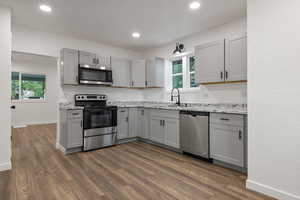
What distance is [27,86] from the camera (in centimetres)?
655

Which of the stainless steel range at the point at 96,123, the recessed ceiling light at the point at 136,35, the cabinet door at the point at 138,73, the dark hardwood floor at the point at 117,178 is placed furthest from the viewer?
the cabinet door at the point at 138,73

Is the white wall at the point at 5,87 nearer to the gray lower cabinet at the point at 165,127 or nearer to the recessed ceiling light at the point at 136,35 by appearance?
the recessed ceiling light at the point at 136,35

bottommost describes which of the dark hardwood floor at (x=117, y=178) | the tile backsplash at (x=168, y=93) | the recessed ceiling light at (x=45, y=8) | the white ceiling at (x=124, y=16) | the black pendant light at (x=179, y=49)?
the dark hardwood floor at (x=117, y=178)

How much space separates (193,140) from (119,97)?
254 centimetres

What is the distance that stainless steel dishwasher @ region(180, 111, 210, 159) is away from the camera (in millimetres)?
2762

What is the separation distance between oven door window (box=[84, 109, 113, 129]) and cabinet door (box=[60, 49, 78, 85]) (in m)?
0.81

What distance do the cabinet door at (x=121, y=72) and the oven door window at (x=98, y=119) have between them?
3.08ft

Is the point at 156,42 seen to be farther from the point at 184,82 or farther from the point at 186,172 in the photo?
the point at 186,172

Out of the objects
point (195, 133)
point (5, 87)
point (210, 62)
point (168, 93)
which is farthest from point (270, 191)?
point (5, 87)

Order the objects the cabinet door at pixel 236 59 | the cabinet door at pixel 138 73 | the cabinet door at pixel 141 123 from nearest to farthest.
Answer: the cabinet door at pixel 236 59 → the cabinet door at pixel 141 123 → the cabinet door at pixel 138 73

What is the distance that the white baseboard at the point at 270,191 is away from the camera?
5.51 feet

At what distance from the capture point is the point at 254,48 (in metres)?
1.93

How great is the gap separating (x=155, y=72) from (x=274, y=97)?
9.41ft

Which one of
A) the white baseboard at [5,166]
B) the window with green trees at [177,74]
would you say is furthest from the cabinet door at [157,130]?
the white baseboard at [5,166]
